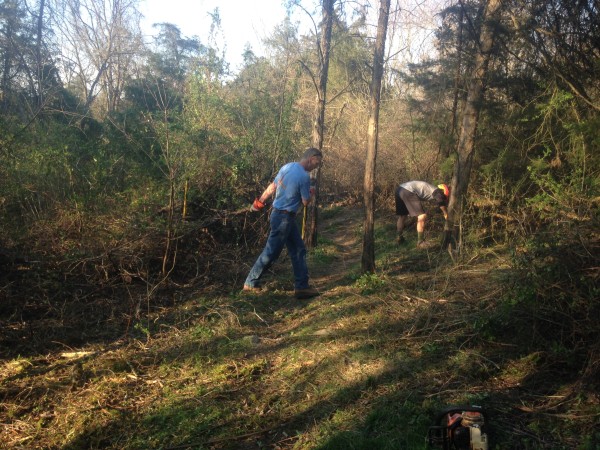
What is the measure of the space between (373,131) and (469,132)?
6.32 ft

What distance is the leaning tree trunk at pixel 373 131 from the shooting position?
20.8 feet

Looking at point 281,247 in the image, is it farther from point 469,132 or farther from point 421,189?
point 421,189

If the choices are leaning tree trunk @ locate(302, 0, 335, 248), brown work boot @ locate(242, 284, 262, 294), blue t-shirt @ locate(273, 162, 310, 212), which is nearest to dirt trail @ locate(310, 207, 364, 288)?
leaning tree trunk @ locate(302, 0, 335, 248)

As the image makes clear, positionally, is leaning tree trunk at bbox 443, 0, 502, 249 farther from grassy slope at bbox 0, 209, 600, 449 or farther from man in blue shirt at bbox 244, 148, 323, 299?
man in blue shirt at bbox 244, 148, 323, 299

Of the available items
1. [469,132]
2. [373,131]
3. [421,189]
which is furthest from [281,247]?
[421,189]

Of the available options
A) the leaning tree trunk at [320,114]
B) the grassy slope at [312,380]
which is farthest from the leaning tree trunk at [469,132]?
the leaning tree trunk at [320,114]


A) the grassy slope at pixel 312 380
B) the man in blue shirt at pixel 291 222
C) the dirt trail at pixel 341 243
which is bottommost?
the grassy slope at pixel 312 380

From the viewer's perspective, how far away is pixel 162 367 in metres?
4.54

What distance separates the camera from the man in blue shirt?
604 cm

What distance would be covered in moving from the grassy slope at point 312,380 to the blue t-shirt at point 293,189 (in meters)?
1.37

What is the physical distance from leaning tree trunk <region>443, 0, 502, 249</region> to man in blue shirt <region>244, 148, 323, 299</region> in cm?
254

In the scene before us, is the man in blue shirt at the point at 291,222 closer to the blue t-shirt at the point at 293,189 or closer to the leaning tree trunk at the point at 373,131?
the blue t-shirt at the point at 293,189

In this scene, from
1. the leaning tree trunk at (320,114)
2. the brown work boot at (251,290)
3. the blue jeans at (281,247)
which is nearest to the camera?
the blue jeans at (281,247)

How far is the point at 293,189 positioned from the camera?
605cm
